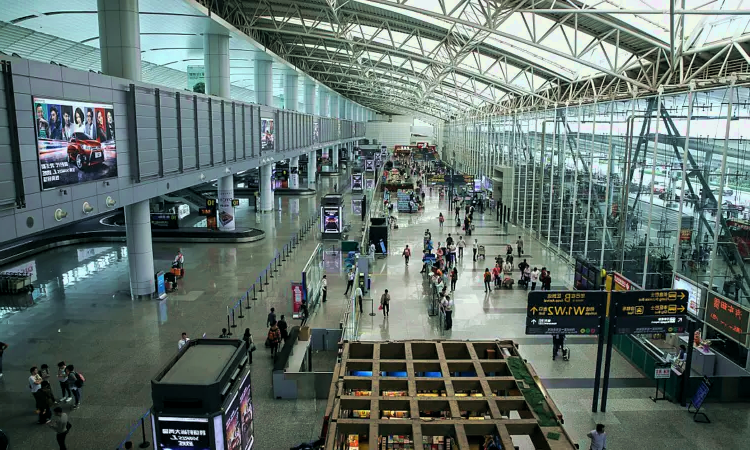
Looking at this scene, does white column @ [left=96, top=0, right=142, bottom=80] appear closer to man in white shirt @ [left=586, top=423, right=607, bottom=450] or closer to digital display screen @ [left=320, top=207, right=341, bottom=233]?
digital display screen @ [left=320, top=207, right=341, bottom=233]

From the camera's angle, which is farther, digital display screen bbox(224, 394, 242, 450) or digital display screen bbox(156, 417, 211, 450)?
digital display screen bbox(224, 394, 242, 450)

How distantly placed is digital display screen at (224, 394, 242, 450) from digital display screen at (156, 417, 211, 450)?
0.27 metres

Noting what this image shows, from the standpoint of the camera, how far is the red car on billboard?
1361 centimetres

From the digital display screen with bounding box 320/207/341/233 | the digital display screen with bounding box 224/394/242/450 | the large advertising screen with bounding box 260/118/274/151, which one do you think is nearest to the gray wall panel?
the large advertising screen with bounding box 260/118/274/151

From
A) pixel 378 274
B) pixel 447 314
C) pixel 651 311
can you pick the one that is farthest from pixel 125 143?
pixel 651 311

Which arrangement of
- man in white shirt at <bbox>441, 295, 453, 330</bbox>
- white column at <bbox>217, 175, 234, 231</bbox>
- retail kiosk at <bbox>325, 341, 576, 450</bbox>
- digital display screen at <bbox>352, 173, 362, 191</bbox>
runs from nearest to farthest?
1. retail kiosk at <bbox>325, 341, 576, 450</bbox>
2. man in white shirt at <bbox>441, 295, 453, 330</bbox>
3. white column at <bbox>217, 175, 234, 231</bbox>
4. digital display screen at <bbox>352, 173, 362, 191</bbox>

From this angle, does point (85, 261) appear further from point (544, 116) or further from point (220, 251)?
point (544, 116)

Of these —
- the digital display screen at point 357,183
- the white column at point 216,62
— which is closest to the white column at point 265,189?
the white column at point 216,62

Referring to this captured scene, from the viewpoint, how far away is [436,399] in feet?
23.4

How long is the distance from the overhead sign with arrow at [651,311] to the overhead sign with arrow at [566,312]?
42cm

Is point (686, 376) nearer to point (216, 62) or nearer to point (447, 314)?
point (447, 314)

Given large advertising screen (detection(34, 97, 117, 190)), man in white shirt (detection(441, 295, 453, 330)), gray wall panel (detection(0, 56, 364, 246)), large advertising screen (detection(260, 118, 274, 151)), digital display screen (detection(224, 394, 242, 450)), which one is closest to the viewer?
digital display screen (detection(224, 394, 242, 450))

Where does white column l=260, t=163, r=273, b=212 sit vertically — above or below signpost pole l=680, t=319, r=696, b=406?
above

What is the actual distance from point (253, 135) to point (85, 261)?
11316mm
